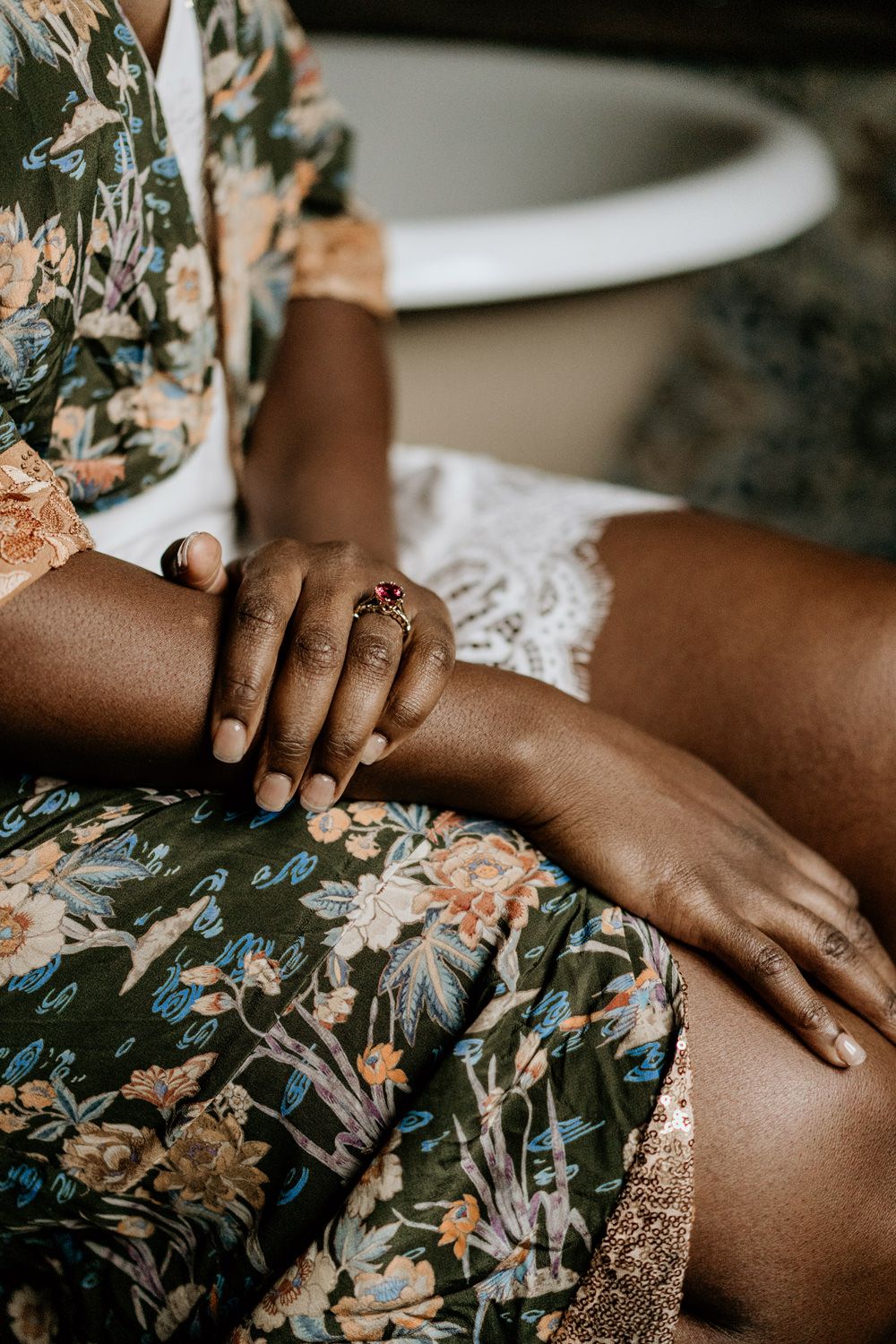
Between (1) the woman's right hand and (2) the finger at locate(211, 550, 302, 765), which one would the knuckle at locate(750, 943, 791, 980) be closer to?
(1) the woman's right hand

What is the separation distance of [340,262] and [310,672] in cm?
52

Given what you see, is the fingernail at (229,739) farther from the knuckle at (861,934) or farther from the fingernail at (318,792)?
the knuckle at (861,934)

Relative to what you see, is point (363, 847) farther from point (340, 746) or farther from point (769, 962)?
point (769, 962)

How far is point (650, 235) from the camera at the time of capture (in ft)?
3.70

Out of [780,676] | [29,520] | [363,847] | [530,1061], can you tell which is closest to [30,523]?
[29,520]

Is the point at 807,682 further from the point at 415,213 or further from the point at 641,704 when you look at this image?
the point at 415,213

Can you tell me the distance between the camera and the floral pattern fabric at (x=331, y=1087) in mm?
440

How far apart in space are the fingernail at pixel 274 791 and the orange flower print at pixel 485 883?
0.07 meters

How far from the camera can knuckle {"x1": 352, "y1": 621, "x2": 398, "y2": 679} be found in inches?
18.3

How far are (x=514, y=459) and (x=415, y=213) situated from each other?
3.61 ft

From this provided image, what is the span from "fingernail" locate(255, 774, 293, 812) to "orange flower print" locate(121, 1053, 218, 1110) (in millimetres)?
109

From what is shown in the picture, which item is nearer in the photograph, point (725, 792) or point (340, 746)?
point (340, 746)

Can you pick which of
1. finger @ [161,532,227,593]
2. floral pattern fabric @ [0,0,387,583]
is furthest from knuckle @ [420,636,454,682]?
floral pattern fabric @ [0,0,387,583]

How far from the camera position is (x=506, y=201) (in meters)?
2.09
